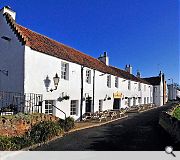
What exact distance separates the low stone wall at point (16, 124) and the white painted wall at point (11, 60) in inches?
104

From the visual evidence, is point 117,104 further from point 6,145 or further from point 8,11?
point 6,145

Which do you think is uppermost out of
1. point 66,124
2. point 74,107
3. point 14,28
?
point 14,28

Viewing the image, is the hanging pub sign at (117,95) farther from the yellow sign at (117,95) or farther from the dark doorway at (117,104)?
the dark doorway at (117,104)

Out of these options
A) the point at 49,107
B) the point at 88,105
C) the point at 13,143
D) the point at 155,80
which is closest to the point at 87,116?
the point at 88,105

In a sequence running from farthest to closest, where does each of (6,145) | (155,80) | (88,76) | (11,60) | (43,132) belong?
1. (155,80)
2. (88,76)
3. (11,60)
4. (43,132)
5. (6,145)

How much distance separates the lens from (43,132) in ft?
40.7

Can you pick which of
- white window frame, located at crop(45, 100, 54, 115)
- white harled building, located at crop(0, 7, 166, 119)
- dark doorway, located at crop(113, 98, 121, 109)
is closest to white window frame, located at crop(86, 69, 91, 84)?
white harled building, located at crop(0, 7, 166, 119)

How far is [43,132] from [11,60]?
230 inches

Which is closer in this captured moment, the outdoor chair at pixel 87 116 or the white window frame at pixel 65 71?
the white window frame at pixel 65 71

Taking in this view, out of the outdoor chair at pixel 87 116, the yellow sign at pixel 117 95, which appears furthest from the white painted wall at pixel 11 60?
the yellow sign at pixel 117 95

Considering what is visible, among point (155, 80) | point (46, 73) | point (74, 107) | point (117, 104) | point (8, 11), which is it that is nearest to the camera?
point (8, 11)

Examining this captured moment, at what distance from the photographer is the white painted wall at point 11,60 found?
15344 mm

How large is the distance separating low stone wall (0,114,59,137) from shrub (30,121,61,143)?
1.20ft

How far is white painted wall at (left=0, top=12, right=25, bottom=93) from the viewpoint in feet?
50.3
